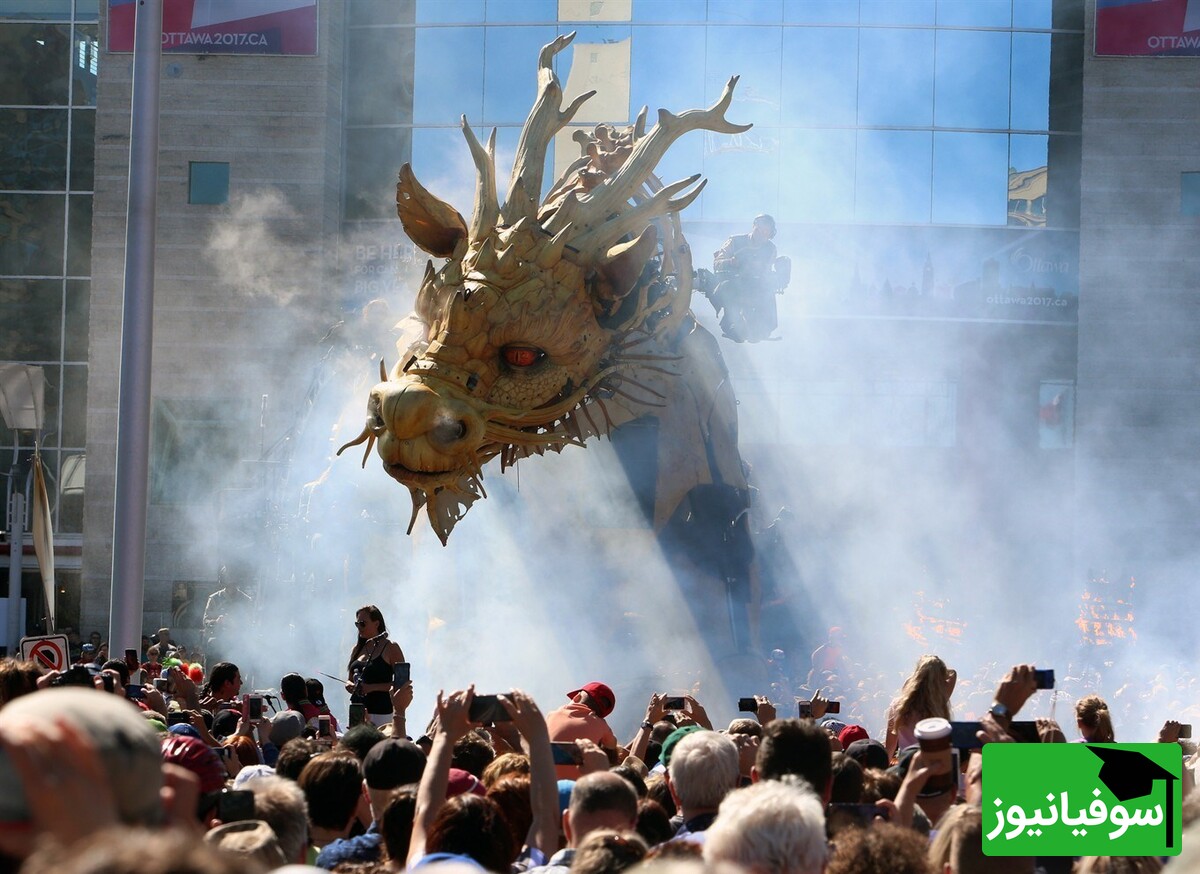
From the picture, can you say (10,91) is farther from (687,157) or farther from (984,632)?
(984,632)

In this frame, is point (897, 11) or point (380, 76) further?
point (380, 76)

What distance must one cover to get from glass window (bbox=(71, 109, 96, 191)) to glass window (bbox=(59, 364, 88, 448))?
3.88 m

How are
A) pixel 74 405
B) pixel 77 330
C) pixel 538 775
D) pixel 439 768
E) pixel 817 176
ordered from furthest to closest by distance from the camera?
pixel 77 330
pixel 74 405
pixel 817 176
pixel 538 775
pixel 439 768

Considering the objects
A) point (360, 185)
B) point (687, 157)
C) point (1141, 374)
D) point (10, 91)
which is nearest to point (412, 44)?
point (360, 185)

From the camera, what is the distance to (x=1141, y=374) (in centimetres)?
2841

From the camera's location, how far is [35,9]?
3184 cm

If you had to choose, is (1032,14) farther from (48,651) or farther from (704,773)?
(704,773)

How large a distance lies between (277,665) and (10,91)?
20.4m

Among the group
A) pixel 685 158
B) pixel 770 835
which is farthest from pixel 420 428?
pixel 685 158

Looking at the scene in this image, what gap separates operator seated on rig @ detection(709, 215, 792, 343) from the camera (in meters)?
10.4

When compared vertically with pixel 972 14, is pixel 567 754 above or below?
below

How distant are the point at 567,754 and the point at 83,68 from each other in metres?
29.9

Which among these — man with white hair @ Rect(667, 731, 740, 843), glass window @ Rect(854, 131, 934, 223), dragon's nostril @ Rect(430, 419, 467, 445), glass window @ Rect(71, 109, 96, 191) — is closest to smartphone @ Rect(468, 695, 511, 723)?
man with white hair @ Rect(667, 731, 740, 843)

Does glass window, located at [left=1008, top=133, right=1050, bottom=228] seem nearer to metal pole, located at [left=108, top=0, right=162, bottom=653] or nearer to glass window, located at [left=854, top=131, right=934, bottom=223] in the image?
glass window, located at [left=854, top=131, right=934, bottom=223]
